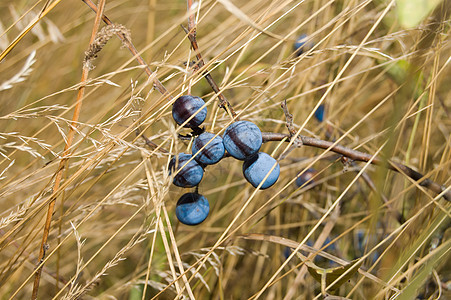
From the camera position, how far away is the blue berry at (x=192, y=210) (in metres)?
0.87

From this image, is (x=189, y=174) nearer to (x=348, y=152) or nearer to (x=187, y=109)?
(x=187, y=109)

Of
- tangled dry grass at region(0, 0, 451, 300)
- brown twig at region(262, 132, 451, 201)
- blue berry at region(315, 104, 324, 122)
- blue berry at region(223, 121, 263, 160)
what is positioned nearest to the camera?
blue berry at region(223, 121, 263, 160)

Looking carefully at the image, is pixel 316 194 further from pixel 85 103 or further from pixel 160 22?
pixel 160 22

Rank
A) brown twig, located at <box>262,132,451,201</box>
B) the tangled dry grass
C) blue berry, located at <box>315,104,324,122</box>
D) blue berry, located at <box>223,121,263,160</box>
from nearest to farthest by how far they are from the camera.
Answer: blue berry, located at <box>223,121,263,160</box> → brown twig, located at <box>262,132,451,201</box> → the tangled dry grass → blue berry, located at <box>315,104,324,122</box>

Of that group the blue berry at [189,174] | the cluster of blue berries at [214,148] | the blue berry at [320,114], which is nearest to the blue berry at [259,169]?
the cluster of blue berries at [214,148]

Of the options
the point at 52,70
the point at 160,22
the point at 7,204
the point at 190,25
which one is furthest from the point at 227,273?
the point at 160,22

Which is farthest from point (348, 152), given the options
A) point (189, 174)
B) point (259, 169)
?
point (189, 174)

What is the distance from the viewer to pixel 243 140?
0.75m

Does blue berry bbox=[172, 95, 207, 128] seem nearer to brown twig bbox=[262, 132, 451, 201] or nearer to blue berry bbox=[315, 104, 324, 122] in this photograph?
brown twig bbox=[262, 132, 451, 201]

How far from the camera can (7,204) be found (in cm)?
174

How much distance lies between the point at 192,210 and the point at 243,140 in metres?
0.22

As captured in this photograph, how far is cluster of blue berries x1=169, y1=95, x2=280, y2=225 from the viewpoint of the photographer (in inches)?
29.8

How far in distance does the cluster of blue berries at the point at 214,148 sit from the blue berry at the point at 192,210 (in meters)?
0.07

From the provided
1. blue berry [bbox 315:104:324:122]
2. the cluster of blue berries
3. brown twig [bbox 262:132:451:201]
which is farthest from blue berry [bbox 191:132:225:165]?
blue berry [bbox 315:104:324:122]
